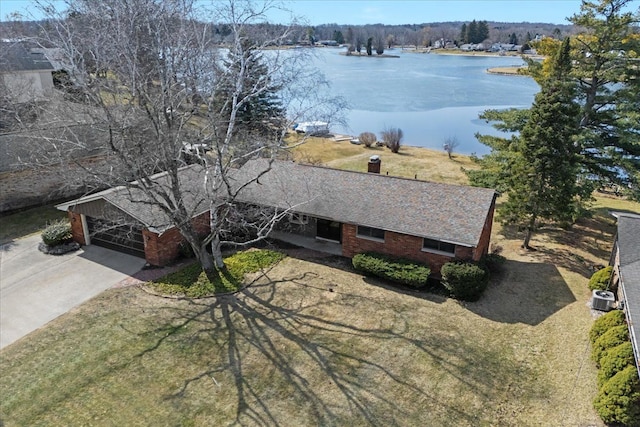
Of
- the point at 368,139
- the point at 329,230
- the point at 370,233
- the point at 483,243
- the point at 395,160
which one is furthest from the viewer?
the point at 368,139

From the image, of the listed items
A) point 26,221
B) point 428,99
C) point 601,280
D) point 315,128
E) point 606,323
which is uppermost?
point 315,128

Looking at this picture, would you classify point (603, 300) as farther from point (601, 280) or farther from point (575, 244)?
point (575, 244)

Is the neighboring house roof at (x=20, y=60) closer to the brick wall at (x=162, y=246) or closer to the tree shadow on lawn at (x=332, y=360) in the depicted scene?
the brick wall at (x=162, y=246)

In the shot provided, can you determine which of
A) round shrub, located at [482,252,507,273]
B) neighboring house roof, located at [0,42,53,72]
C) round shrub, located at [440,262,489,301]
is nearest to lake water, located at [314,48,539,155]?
round shrub, located at [482,252,507,273]

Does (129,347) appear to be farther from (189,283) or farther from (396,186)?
(396,186)

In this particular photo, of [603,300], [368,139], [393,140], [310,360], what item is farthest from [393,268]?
[368,139]

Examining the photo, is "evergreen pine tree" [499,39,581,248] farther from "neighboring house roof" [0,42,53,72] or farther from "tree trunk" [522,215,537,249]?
"neighboring house roof" [0,42,53,72]

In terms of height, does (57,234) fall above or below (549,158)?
below

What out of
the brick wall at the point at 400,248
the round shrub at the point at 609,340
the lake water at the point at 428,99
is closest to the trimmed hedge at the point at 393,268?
the brick wall at the point at 400,248

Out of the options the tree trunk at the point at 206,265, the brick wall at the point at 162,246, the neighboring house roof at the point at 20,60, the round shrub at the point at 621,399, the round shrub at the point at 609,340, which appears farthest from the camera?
the neighboring house roof at the point at 20,60
